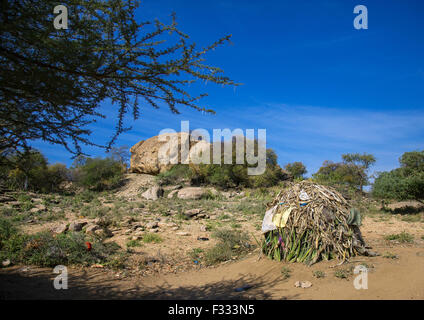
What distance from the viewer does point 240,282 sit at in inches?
Answer: 198

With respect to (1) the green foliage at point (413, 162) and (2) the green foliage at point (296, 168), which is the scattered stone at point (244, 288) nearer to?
(1) the green foliage at point (413, 162)

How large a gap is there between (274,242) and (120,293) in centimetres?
316

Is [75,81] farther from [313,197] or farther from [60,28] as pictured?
[313,197]

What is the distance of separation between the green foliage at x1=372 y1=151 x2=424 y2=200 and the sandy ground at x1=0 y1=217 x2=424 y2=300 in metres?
6.71

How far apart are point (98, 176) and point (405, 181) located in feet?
70.1

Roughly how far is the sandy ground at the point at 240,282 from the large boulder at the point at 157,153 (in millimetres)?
20464

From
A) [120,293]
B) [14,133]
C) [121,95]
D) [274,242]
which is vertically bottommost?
[120,293]

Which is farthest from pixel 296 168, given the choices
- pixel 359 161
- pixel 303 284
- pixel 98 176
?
pixel 303 284

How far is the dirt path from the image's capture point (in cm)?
402

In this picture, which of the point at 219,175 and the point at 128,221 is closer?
the point at 128,221

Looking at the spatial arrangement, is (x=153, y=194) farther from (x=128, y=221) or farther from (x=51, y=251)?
(x=51, y=251)

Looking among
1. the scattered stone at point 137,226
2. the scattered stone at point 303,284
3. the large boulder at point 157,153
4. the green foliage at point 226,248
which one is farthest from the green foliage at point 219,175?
the scattered stone at point 303,284

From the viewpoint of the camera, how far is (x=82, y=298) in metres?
4.27
